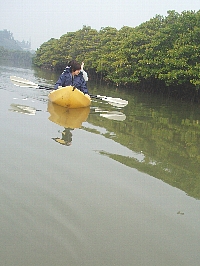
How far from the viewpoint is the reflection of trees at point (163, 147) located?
3676 millimetres

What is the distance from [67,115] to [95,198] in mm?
4316

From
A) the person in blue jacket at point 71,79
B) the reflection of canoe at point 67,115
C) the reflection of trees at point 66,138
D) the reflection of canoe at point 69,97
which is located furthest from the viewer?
the person in blue jacket at point 71,79

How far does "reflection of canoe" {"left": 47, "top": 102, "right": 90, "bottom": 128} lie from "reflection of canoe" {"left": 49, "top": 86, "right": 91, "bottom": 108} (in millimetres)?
125

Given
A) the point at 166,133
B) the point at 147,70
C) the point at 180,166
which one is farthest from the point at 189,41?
the point at 180,166

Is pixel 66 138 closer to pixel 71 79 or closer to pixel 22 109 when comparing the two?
pixel 22 109

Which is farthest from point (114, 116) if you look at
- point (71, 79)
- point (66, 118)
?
point (71, 79)

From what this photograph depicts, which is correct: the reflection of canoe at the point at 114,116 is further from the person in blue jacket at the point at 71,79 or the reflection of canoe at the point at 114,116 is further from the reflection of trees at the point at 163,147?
the person in blue jacket at the point at 71,79

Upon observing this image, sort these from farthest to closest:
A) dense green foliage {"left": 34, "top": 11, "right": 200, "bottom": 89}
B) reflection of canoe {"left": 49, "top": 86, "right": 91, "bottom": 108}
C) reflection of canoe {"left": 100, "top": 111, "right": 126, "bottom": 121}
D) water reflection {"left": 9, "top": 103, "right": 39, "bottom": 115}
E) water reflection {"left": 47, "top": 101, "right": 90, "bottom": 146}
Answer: dense green foliage {"left": 34, "top": 11, "right": 200, "bottom": 89}
reflection of canoe {"left": 49, "top": 86, "right": 91, "bottom": 108}
reflection of canoe {"left": 100, "top": 111, "right": 126, "bottom": 121}
water reflection {"left": 9, "top": 103, "right": 39, "bottom": 115}
water reflection {"left": 47, "top": 101, "right": 90, "bottom": 146}

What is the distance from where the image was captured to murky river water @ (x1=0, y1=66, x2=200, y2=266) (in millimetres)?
2006

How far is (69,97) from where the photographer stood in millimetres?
7605

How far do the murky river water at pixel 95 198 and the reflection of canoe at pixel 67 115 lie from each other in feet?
1.68

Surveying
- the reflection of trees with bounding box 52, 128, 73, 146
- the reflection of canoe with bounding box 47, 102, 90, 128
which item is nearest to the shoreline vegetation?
the reflection of canoe with bounding box 47, 102, 90, 128

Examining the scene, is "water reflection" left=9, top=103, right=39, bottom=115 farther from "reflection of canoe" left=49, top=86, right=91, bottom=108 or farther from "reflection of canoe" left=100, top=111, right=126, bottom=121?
"reflection of canoe" left=100, top=111, right=126, bottom=121

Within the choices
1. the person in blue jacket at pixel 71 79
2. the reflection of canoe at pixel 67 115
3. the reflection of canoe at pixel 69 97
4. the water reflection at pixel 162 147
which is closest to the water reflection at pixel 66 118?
the reflection of canoe at pixel 67 115
